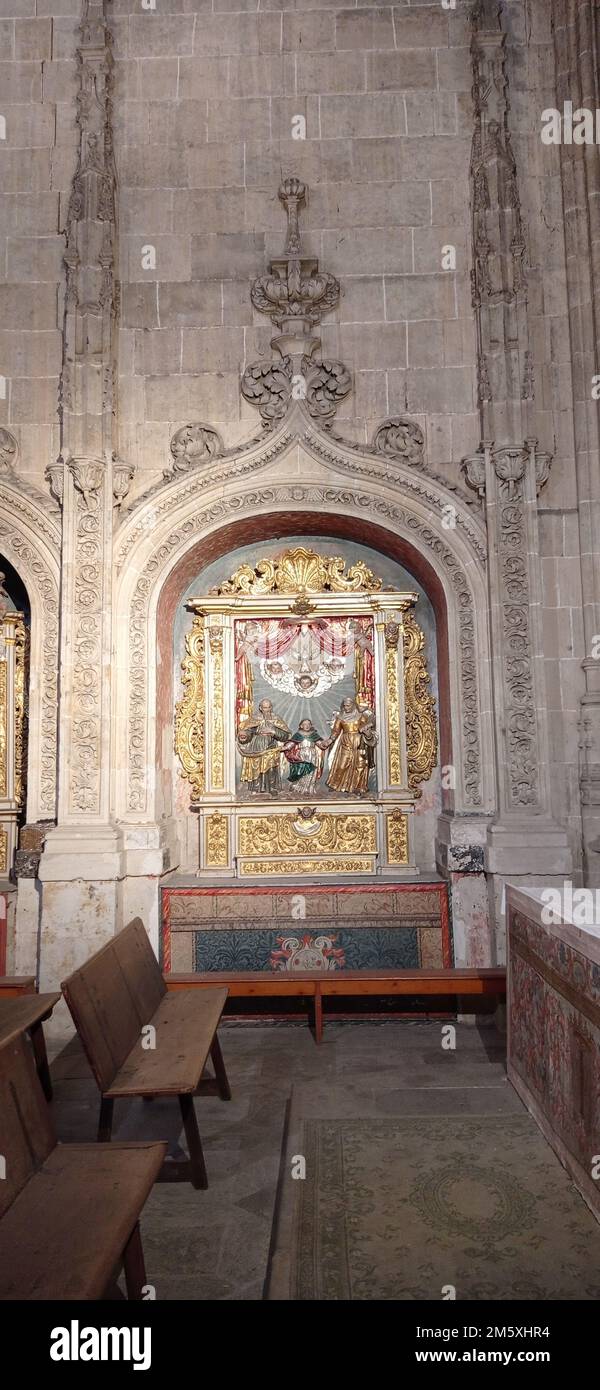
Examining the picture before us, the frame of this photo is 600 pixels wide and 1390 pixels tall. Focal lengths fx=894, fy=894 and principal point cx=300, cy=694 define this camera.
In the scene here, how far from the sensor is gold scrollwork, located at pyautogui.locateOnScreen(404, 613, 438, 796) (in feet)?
23.3

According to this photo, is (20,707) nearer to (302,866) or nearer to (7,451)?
(7,451)

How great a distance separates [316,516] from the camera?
274 inches

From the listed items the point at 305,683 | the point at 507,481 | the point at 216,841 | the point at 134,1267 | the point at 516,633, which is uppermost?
the point at 507,481

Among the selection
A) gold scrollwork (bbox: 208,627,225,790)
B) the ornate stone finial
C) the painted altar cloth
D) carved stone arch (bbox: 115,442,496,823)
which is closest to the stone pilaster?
carved stone arch (bbox: 115,442,496,823)

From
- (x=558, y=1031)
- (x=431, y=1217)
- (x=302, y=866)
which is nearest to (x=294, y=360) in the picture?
(x=302, y=866)

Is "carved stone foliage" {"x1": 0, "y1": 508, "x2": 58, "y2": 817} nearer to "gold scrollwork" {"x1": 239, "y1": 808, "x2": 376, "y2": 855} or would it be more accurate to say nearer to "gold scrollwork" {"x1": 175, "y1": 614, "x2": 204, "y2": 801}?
"gold scrollwork" {"x1": 175, "y1": 614, "x2": 204, "y2": 801}

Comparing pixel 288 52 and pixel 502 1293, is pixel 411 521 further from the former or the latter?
pixel 502 1293

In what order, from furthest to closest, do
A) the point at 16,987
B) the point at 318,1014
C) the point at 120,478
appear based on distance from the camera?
the point at 120,478, the point at 318,1014, the point at 16,987

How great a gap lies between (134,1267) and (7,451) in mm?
5661

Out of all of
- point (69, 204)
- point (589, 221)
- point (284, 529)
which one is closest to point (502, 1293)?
point (284, 529)
